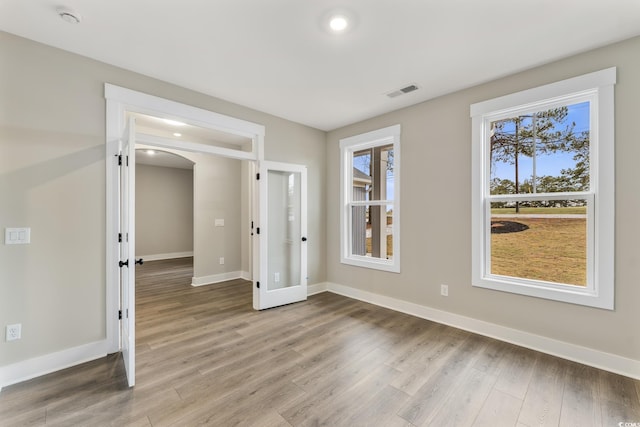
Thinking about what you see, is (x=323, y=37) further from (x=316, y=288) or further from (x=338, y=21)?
(x=316, y=288)

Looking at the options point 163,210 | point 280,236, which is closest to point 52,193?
point 280,236

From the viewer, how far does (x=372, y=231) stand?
4.28 metres

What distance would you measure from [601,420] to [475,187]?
6.69 feet

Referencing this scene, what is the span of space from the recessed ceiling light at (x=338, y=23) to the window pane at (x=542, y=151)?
202cm

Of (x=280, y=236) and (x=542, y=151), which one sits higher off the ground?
(x=542, y=151)

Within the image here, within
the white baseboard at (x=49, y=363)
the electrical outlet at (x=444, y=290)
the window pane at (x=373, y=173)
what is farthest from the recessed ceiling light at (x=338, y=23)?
the white baseboard at (x=49, y=363)

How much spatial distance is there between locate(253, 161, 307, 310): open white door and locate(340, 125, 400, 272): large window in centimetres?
73

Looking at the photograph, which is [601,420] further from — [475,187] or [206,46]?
[206,46]

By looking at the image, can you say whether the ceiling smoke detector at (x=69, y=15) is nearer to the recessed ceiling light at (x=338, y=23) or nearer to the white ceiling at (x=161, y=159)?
the recessed ceiling light at (x=338, y=23)

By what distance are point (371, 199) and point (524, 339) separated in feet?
8.09

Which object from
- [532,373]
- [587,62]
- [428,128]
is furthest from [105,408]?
[587,62]

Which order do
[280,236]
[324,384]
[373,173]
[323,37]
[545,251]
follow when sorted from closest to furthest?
[324,384] → [323,37] → [545,251] → [280,236] → [373,173]

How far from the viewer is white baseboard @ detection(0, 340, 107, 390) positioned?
2.10 metres

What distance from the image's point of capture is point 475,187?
2982mm
